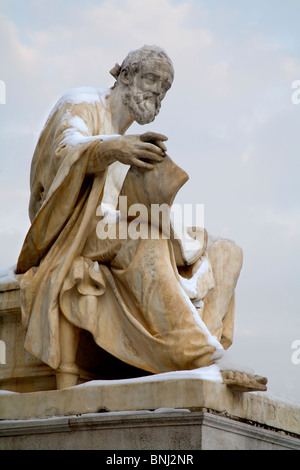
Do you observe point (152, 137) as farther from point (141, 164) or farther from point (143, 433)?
point (143, 433)

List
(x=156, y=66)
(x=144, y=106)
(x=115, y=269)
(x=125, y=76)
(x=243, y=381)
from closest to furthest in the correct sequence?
(x=243, y=381) → (x=115, y=269) → (x=156, y=66) → (x=144, y=106) → (x=125, y=76)

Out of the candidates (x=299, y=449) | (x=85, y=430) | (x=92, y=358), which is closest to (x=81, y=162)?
(x=92, y=358)

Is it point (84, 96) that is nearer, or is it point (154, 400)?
point (154, 400)

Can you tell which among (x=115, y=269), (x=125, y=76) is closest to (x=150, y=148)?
(x=115, y=269)

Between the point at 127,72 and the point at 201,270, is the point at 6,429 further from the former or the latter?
the point at 127,72

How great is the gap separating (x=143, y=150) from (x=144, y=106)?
1006mm

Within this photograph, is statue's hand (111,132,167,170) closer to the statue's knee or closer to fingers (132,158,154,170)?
fingers (132,158,154,170)

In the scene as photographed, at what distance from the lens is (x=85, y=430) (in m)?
5.77

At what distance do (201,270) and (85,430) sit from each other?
160 centimetres

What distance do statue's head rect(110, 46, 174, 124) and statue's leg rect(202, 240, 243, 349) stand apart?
1142mm

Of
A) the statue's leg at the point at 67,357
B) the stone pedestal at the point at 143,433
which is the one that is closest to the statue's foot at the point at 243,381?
the stone pedestal at the point at 143,433

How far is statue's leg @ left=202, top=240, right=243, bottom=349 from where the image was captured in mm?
6961

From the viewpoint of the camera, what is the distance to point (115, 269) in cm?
632
